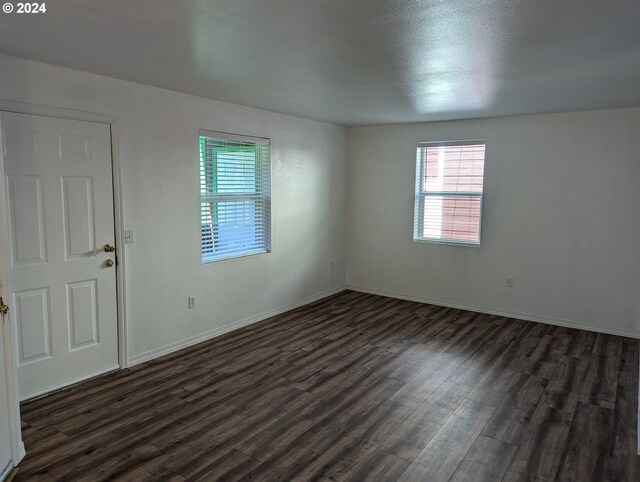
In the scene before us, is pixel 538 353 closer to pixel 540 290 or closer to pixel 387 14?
pixel 540 290

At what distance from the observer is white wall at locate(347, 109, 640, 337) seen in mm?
4574

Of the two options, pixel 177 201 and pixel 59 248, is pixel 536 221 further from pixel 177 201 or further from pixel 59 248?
pixel 59 248

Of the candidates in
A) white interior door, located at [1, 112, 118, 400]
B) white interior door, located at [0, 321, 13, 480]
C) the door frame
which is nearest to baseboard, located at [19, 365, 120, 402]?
white interior door, located at [1, 112, 118, 400]

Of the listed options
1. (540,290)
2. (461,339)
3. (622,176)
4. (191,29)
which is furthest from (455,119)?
(191,29)

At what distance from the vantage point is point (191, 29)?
2266mm

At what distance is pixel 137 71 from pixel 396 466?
10.4ft

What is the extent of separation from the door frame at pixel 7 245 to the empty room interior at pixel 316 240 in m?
0.02

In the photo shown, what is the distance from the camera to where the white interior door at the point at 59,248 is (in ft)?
9.87

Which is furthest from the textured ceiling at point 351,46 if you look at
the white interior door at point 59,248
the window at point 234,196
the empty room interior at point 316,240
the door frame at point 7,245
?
the window at point 234,196

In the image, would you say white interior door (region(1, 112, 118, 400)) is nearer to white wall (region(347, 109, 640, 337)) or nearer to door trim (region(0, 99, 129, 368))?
door trim (region(0, 99, 129, 368))

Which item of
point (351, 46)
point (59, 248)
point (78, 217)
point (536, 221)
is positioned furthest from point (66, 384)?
point (536, 221)

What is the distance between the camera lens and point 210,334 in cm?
446

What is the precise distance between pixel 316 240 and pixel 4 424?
161 inches

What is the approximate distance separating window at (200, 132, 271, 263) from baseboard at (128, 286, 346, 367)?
2.45ft
